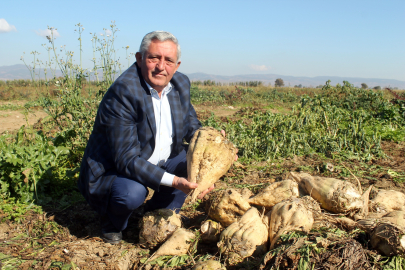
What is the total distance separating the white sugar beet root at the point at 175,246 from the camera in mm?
2270

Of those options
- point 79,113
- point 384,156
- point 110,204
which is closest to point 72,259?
point 110,204

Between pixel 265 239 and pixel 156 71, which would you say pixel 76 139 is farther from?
pixel 265 239

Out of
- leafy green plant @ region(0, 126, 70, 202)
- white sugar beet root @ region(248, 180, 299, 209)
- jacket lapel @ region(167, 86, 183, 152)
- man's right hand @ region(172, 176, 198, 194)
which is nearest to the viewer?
man's right hand @ region(172, 176, 198, 194)

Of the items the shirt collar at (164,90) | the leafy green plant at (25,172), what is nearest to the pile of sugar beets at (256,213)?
the shirt collar at (164,90)

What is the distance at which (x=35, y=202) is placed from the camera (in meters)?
3.32

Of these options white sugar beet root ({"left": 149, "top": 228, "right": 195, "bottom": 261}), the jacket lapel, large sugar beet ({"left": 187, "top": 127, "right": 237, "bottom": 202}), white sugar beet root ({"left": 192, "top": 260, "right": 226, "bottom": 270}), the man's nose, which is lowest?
white sugar beet root ({"left": 149, "top": 228, "right": 195, "bottom": 261})

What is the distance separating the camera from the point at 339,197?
2430 millimetres

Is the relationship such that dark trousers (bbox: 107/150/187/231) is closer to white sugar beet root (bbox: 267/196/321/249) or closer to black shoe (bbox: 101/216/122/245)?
black shoe (bbox: 101/216/122/245)

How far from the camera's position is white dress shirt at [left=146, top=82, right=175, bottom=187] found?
8.78ft

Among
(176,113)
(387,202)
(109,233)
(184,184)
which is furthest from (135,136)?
(387,202)

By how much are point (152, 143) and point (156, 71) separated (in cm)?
67

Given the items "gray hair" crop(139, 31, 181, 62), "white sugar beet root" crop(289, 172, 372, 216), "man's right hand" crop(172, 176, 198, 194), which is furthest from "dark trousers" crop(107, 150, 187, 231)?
"white sugar beet root" crop(289, 172, 372, 216)

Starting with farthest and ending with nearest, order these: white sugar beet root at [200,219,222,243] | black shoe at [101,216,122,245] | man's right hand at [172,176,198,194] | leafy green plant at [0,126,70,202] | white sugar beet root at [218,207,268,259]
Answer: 1. leafy green plant at [0,126,70,202]
2. black shoe at [101,216,122,245]
3. white sugar beet root at [200,219,222,243]
4. man's right hand at [172,176,198,194]
5. white sugar beet root at [218,207,268,259]

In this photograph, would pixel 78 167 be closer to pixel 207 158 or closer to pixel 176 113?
pixel 176 113
